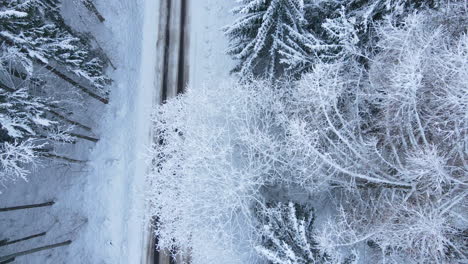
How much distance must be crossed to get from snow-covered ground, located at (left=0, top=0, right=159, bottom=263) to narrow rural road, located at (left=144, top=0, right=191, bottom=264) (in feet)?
1.53

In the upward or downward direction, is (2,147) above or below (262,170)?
A: above

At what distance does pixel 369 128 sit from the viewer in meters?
9.32

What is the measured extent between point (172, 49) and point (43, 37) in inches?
194

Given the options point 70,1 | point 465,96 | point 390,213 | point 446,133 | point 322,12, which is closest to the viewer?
point 465,96

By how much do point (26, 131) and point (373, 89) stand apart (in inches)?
408

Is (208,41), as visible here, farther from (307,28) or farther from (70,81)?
(70,81)

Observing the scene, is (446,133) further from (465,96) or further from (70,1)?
(70,1)

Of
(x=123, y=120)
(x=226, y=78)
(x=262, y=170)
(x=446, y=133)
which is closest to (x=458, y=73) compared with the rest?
(x=446, y=133)

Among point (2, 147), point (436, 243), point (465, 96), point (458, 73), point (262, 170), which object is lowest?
point (436, 243)

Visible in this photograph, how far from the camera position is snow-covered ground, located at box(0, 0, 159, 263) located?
12.0 meters

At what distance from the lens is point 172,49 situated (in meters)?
13.1

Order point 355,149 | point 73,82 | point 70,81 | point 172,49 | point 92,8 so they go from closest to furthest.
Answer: point 355,149 < point 70,81 < point 73,82 < point 92,8 < point 172,49

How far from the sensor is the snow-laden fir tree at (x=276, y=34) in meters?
9.52

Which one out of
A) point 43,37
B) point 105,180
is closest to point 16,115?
point 43,37
